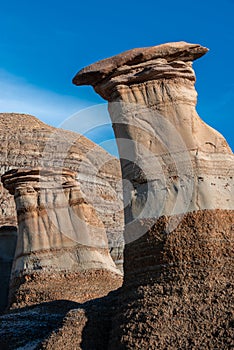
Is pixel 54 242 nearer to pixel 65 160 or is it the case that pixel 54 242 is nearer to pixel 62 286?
pixel 62 286

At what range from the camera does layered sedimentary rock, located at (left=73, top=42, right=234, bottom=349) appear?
31.8ft

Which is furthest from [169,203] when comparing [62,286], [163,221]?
[62,286]

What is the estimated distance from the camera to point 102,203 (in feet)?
113

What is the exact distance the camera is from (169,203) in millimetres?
10977

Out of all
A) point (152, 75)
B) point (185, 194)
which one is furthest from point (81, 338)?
point (152, 75)

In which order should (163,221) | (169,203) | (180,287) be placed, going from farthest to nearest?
(169,203) → (163,221) → (180,287)

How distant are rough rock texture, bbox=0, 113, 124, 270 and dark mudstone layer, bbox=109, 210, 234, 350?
20073 millimetres

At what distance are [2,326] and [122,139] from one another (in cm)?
384

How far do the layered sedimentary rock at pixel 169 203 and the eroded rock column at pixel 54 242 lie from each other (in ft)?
18.3

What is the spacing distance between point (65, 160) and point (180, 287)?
83.0ft

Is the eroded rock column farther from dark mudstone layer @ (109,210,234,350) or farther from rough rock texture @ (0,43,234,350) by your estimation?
dark mudstone layer @ (109,210,234,350)

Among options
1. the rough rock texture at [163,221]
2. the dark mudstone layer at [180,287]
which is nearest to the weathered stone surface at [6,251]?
the rough rock texture at [163,221]

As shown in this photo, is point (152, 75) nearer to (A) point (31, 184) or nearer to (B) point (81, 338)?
(B) point (81, 338)

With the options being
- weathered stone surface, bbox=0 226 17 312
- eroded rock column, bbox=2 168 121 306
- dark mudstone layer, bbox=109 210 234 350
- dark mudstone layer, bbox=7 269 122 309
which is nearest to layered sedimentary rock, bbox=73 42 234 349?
dark mudstone layer, bbox=109 210 234 350
